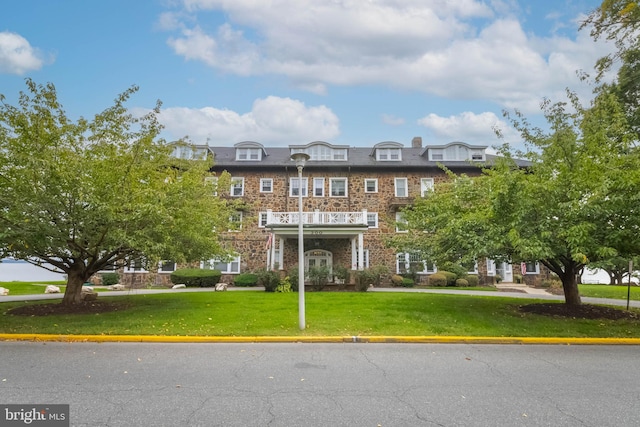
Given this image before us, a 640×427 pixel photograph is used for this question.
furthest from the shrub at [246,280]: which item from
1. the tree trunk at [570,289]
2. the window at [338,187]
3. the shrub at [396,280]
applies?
the tree trunk at [570,289]

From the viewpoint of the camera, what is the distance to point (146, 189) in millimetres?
10219

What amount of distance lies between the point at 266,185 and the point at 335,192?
4.91 metres

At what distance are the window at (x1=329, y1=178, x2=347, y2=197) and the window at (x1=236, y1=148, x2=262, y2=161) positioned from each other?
5.69 meters

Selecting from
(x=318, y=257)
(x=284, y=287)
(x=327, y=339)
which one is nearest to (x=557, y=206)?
(x=327, y=339)

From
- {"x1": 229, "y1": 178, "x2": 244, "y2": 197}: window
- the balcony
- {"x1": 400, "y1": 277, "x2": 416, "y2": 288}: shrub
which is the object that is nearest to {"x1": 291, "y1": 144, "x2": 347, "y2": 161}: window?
{"x1": 229, "y1": 178, "x2": 244, "y2": 197}: window

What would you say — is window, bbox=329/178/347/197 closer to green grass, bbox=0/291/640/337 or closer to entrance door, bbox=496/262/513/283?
entrance door, bbox=496/262/513/283

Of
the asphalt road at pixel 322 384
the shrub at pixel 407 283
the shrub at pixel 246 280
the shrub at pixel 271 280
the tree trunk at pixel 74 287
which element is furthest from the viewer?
the shrub at pixel 407 283

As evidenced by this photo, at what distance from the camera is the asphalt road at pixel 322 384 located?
414cm

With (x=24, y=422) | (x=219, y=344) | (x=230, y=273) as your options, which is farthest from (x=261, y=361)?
(x=230, y=273)

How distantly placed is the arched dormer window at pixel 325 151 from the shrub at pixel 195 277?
10.6 metres

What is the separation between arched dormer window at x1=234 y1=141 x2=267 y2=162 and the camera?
90.3 feet

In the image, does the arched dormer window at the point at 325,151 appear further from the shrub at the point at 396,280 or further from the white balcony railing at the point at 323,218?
the shrub at the point at 396,280

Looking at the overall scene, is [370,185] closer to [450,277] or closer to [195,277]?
[450,277]

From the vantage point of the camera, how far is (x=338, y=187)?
26.7 m
